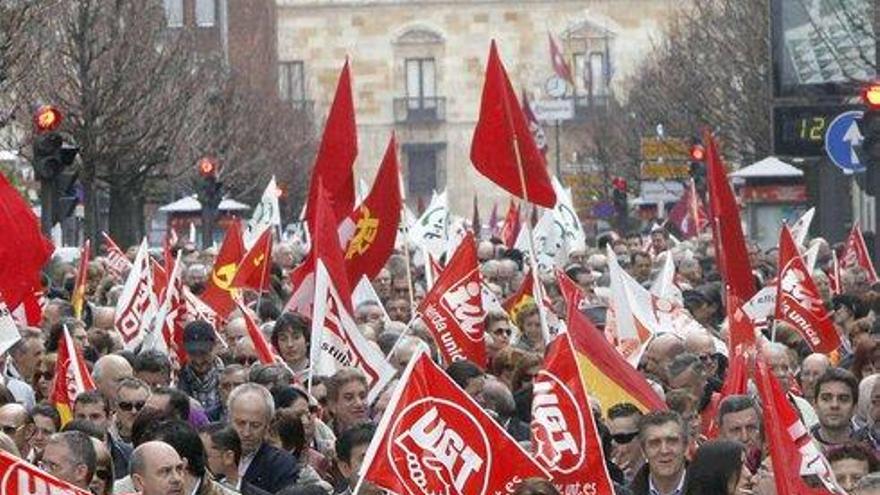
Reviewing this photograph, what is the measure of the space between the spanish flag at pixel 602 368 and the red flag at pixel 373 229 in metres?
7.01

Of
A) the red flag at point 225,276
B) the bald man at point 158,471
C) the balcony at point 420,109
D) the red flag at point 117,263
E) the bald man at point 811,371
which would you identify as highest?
the bald man at point 158,471

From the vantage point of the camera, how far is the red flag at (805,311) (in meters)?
22.6

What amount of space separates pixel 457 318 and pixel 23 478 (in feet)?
29.7

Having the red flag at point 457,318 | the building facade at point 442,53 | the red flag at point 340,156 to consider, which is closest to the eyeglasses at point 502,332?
the red flag at point 457,318

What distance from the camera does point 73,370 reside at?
18672 mm

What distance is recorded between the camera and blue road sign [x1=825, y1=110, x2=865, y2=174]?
2867 cm

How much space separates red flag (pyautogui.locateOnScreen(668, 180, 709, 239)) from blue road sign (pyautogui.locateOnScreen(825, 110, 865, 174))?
17723mm

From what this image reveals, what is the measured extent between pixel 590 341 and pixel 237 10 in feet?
235

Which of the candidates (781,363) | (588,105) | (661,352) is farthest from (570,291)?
(588,105)

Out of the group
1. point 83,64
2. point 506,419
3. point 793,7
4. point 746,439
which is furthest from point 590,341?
point 83,64

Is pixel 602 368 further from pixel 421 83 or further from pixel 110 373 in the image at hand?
pixel 421 83

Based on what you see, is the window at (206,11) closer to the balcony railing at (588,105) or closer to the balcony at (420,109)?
the balcony railing at (588,105)

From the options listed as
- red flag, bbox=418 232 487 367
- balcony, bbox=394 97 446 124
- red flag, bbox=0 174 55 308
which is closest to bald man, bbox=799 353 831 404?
red flag, bbox=418 232 487 367

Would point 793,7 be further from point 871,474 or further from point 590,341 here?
point 871,474
